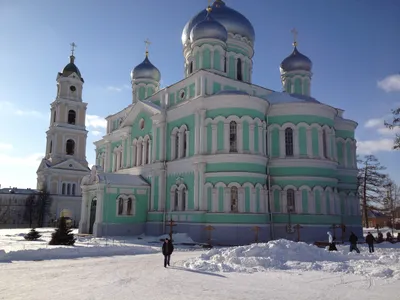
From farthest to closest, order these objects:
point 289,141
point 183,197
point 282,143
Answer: point 289,141 < point 282,143 < point 183,197

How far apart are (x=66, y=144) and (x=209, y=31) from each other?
30355mm

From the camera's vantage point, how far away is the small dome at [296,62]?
1228 inches

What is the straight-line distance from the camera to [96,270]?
11.9 m

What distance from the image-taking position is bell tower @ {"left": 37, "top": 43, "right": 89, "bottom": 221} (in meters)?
48.3

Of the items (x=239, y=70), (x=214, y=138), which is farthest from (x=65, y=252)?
(x=239, y=70)

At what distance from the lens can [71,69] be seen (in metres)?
50.5

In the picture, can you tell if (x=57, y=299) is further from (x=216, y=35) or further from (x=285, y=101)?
(x=216, y=35)

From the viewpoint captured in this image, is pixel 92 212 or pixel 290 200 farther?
pixel 92 212

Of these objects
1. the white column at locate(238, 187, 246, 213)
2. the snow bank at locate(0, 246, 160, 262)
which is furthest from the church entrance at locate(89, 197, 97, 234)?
the white column at locate(238, 187, 246, 213)

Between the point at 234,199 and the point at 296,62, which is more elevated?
the point at 296,62

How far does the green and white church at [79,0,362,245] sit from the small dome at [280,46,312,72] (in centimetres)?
382

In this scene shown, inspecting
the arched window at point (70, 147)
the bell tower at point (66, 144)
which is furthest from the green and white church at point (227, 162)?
the arched window at point (70, 147)

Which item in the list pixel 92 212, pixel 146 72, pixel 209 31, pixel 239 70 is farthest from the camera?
pixel 146 72

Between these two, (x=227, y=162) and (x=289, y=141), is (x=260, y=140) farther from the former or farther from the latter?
(x=227, y=162)
